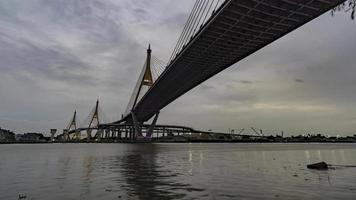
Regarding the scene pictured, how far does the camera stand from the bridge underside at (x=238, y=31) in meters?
29.4

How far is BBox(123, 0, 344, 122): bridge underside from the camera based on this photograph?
29.4m

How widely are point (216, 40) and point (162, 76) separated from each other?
24601mm

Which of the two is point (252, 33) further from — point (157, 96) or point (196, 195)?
point (157, 96)

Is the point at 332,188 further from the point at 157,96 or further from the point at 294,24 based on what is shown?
the point at 157,96

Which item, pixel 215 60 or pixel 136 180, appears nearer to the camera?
pixel 136 180

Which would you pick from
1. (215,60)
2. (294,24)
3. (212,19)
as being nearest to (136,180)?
(212,19)

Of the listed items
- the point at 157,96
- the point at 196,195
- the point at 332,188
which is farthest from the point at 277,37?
the point at 157,96

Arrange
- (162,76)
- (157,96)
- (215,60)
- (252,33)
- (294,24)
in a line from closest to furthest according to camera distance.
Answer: (294,24) < (252,33) < (215,60) < (162,76) < (157,96)

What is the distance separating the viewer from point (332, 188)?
18531 millimetres

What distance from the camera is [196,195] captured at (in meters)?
15.9

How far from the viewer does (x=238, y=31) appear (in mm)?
36406

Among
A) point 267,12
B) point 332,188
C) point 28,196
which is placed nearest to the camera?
point 28,196

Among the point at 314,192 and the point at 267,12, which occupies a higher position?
the point at 267,12

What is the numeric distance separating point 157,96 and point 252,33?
2013 inches
